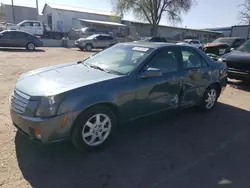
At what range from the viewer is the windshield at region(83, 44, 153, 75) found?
146 inches

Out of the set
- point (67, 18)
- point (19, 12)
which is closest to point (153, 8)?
point (67, 18)

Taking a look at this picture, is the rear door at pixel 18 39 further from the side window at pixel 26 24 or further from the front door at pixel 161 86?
the front door at pixel 161 86

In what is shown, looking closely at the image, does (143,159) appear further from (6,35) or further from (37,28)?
(37,28)

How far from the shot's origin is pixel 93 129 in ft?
10.6

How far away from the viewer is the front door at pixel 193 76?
14.4 feet

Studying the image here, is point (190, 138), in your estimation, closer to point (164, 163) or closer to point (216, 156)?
point (216, 156)

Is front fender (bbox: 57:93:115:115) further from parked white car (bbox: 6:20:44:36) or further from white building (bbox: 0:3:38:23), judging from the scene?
white building (bbox: 0:3:38:23)

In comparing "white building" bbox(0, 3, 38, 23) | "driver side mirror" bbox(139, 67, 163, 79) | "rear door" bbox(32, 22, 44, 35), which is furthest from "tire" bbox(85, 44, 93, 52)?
"white building" bbox(0, 3, 38, 23)

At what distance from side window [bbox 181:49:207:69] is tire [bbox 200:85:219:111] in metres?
0.62

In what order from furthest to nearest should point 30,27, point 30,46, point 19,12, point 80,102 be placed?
point 19,12
point 30,27
point 30,46
point 80,102

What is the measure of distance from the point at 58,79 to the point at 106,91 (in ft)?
2.51

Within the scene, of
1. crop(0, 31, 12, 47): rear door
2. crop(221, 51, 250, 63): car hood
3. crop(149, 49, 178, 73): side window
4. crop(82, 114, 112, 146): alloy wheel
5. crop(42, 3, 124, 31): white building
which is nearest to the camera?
crop(82, 114, 112, 146): alloy wheel

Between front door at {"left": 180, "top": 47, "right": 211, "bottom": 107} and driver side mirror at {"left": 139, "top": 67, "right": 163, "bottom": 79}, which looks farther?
front door at {"left": 180, "top": 47, "right": 211, "bottom": 107}

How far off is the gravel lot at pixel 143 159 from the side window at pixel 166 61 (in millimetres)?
1099
